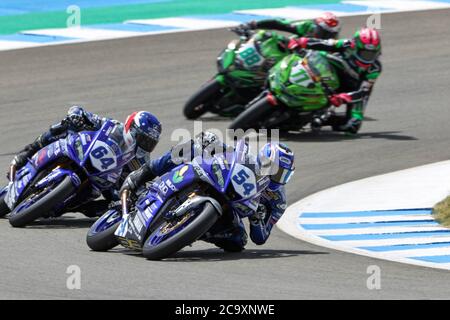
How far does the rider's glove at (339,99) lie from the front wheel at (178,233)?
303 inches

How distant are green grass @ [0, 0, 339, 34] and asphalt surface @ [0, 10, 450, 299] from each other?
82.7 inches

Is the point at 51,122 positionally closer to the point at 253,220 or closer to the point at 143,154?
the point at 143,154

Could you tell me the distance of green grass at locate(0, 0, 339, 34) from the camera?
27219 mm

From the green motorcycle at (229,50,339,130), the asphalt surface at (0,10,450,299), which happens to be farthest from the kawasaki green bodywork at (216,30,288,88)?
the green motorcycle at (229,50,339,130)

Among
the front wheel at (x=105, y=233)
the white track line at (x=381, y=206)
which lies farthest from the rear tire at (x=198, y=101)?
the front wheel at (x=105, y=233)

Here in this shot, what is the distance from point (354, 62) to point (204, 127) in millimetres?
2379

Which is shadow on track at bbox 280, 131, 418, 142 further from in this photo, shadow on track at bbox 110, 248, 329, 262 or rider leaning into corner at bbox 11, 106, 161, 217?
shadow on track at bbox 110, 248, 329, 262

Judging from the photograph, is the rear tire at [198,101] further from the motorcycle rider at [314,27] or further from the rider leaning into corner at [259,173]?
the rider leaning into corner at [259,173]

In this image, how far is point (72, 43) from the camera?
25281 mm

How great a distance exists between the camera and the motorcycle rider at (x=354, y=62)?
19375 mm

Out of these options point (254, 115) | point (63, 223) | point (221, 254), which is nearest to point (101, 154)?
point (63, 223)

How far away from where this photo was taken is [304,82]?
1930cm

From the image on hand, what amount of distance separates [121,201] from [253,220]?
113cm
